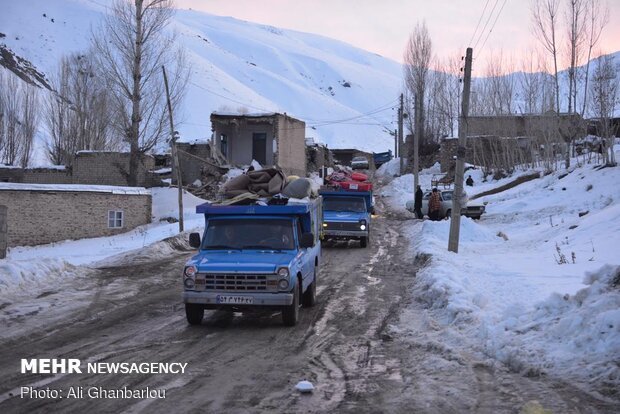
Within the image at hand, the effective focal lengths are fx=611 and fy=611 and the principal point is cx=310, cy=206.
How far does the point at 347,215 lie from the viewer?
73.8 ft

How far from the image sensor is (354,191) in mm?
23219

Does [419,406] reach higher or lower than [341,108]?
lower

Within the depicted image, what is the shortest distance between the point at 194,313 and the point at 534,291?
230 inches

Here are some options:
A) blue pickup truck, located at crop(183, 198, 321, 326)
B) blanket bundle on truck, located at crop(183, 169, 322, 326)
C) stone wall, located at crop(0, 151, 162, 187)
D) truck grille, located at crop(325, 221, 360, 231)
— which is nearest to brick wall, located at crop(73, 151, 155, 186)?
stone wall, located at crop(0, 151, 162, 187)

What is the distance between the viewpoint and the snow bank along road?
600 centimetres

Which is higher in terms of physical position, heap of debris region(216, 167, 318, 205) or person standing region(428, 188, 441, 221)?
heap of debris region(216, 167, 318, 205)

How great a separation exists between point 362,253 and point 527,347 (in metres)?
13.3

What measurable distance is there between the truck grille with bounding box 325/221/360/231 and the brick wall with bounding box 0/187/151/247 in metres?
15.5

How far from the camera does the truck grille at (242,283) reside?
9.35 m

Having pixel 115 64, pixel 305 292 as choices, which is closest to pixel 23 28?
pixel 115 64

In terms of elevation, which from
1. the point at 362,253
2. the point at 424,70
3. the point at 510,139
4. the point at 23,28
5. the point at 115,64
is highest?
the point at 23,28

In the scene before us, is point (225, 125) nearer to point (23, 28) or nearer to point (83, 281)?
point (83, 281)

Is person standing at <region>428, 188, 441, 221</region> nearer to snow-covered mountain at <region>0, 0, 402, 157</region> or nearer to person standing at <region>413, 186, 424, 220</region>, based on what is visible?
person standing at <region>413, 186, 424, 220</region>

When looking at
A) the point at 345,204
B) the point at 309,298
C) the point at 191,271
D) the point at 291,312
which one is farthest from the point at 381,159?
the point at 191,271
